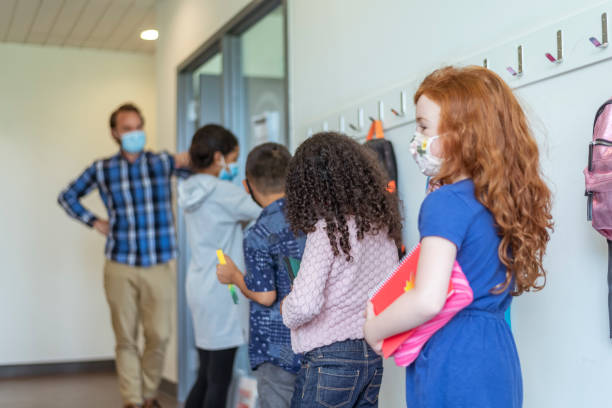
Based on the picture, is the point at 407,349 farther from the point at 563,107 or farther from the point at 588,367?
the point at 563,107

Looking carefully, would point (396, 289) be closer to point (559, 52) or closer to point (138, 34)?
point (559, 52)

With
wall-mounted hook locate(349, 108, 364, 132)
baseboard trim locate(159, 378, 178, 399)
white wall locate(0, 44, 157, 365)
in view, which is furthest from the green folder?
white wall locate(0, 44, 157, 365)

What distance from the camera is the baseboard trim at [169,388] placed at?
4609mm

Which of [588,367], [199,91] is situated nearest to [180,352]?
[199,91]

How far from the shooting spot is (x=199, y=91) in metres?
Answer: 4.54

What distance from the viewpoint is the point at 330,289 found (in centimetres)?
163

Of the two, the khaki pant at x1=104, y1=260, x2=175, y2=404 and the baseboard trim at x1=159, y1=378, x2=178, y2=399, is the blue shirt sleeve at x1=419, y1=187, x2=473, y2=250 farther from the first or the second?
the baseboard trim at x1=159, y1=378, x2=178, y2=399

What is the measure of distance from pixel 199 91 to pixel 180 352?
1.68 m

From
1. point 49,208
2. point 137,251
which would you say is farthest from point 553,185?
point 49,208

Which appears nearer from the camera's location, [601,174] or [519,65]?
[601,174]

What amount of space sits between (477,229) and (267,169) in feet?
3.25

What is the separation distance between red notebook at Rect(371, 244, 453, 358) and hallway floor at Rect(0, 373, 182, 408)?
10.9ft

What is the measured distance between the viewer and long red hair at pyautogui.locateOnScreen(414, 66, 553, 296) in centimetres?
119

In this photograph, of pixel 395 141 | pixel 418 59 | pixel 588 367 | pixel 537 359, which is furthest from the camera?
pixel 395 141
